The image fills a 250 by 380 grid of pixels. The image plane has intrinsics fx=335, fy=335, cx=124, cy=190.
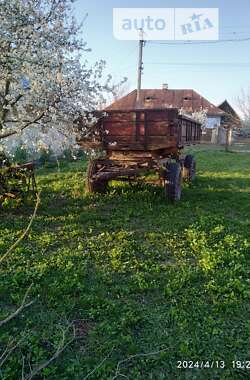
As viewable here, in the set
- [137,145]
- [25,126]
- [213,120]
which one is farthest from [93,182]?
[213,120]

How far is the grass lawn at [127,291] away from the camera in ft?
7.73

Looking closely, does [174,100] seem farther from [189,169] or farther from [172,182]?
[172,182]

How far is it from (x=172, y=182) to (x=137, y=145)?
38.9 inches

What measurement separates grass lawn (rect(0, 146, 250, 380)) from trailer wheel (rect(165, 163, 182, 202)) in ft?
1.88

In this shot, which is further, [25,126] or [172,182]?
[172,182]

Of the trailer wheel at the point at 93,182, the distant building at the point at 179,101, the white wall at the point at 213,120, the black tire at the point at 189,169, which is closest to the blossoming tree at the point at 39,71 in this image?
the trailer wheel at the point at 93,182

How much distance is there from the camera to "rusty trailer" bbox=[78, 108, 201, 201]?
627cm

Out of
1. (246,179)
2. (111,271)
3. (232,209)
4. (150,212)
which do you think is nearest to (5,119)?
(150,212)

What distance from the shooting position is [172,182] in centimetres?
649

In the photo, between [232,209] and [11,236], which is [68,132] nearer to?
[11,236]

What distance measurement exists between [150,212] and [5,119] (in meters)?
2.95
